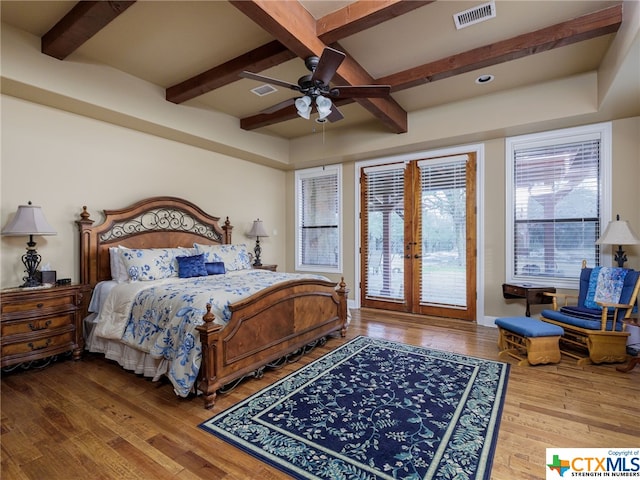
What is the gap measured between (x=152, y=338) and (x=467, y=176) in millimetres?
4648

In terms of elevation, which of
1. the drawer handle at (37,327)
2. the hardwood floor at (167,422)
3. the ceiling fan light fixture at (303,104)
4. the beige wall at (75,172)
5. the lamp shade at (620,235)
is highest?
the ceiling fan light fixture at (303,104)

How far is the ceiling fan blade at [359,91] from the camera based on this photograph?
2.94 m

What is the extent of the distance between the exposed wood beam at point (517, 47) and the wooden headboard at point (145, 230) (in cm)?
331

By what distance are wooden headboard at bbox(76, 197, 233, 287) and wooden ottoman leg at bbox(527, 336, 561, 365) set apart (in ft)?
14.3

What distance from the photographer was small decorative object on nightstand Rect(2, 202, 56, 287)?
2996mm

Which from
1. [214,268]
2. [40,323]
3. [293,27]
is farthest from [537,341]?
[40,323]

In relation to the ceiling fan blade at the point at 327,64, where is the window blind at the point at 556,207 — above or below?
below

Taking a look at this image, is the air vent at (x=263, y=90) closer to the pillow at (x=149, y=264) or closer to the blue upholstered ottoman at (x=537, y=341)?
the pillow at (x=149, y=264)

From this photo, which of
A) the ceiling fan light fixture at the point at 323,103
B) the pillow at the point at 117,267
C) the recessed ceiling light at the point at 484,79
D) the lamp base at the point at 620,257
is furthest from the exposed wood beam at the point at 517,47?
the pillow at the point at 117,267

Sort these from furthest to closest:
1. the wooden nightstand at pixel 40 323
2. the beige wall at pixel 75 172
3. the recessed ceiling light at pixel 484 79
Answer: the recessed ceiling light at pixel 484 79, the beige wall at pixel 75 172, the wooden nightstand at pixel 40 323

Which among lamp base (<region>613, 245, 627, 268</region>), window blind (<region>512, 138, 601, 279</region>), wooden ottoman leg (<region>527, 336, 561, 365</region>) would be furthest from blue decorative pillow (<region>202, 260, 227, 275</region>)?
lamp base (<region>613, 245, 627, 268</region>)

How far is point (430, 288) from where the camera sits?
5.20 m

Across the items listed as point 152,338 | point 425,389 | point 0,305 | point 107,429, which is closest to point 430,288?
point 425,389

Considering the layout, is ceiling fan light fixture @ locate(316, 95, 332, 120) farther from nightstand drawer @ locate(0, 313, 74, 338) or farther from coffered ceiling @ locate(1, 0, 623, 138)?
nightstand drawer @ locate(0, 313, 74, 338)
